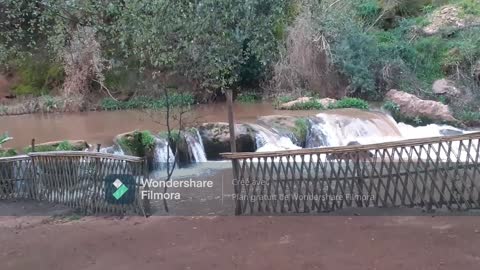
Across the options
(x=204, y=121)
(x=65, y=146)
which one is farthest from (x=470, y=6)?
(x=65, y=146)

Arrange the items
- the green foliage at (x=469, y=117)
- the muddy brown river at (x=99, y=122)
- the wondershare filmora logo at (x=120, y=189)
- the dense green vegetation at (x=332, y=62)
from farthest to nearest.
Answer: the dense green vegetation at (x=332, y=62), the green foliage at (x=469, y=117), the muddy brown river at (x=99, y=122), the wondershare filmora logo at (x=120, y=189)

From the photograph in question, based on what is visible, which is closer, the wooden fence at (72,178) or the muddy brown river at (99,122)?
the wooden fence at (72,178)

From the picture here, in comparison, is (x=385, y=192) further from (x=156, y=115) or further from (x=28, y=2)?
(x=156, y=115)

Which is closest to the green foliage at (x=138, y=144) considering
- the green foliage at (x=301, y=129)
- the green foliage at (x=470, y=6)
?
the green foliage at (x=301, y=129)

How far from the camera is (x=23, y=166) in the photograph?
26.9 feet

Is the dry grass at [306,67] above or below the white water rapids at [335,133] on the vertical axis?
above

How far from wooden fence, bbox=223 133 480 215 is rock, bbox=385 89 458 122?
331 inches

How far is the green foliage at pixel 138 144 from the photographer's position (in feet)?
38.4

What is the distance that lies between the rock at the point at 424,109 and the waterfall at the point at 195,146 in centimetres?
575

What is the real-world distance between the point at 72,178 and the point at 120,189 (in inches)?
35.4

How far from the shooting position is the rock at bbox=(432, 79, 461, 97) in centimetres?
1608

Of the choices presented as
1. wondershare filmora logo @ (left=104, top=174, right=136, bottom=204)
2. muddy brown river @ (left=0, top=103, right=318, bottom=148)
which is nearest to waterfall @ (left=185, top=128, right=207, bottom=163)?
muddy brown river @ (left=0, top=103, right=318, bottom=148)

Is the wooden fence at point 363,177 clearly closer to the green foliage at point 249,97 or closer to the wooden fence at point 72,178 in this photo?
the wooden fence at point 72,178

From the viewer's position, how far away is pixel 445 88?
16484mm
